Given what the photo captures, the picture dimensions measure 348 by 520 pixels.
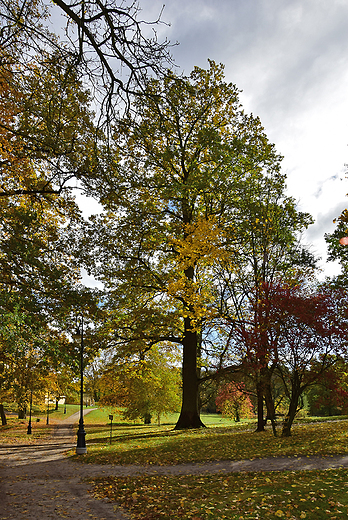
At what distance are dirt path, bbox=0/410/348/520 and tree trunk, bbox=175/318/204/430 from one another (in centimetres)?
721

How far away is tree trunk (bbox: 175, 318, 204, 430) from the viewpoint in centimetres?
1769

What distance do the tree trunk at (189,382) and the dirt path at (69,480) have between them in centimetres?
721

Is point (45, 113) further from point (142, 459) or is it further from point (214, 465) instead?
point (142, 459)

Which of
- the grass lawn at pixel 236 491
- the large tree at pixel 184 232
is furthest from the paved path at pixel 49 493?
the large tree at pixel 184 232

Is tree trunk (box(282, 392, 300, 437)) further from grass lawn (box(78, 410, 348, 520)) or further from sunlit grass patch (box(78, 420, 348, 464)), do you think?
grass lawn (box(78, 410, 348, 520))

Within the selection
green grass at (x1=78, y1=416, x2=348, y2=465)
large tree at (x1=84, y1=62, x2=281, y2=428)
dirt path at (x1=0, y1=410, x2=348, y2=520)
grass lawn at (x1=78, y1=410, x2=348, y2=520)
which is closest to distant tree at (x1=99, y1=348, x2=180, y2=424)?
large tree at (x1=84, y1=62, x2=281, y2=428)

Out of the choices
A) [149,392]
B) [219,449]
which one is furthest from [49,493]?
[149,392]

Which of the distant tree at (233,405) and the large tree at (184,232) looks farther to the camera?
the distant tree at (233,405)

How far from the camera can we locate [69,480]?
8.62m

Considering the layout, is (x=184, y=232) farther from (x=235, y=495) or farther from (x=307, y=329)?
(x=235, y=495)

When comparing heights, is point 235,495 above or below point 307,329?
below

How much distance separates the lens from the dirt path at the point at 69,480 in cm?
598

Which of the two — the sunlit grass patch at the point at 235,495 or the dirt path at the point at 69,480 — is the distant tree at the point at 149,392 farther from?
the sunlit grass patch at the point at 235,495

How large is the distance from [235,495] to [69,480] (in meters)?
4.55
